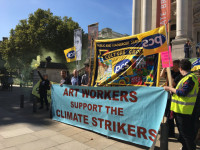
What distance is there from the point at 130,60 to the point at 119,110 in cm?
135

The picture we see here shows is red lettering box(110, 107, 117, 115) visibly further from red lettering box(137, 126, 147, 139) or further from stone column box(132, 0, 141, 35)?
stone column box(132, 0, 141, 35)

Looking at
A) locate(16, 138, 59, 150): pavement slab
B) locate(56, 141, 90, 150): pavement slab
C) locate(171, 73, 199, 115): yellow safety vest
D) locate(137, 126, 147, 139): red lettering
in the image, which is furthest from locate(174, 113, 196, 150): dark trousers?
locate(16, 138, 59, 150): pavement slab

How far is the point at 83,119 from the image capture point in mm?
4793

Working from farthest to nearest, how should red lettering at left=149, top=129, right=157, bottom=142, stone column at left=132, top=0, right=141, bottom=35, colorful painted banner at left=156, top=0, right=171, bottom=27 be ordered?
stone column at left=132, top=0, right=141, bottom=35 → colorful painted banner at left=156, top=0, right=171, bottom=27 → red lettering at left=149, top=129, right=157, bottom=142

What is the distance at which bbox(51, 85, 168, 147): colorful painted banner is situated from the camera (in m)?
3.46

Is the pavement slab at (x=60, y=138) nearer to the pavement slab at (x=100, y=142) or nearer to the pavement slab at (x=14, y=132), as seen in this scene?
the pavement slab at (x=100, y=142)

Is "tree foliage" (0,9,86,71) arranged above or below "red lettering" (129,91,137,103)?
above

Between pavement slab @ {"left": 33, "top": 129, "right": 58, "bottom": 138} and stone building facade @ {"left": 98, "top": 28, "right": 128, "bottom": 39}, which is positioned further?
stone building facade @ {"left": 98, "top": 28, "right": 128, "bottom": 39}

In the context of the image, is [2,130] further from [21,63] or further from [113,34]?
[113,34]

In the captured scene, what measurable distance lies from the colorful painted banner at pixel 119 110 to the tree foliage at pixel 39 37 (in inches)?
1029

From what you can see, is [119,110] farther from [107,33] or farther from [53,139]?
[107,33]

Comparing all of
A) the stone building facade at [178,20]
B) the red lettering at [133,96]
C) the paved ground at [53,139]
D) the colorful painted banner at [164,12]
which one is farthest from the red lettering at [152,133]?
the colorful painted banner at [164,12]

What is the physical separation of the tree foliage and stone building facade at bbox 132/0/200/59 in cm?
1389

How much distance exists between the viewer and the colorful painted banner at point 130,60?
3860 millimetres
